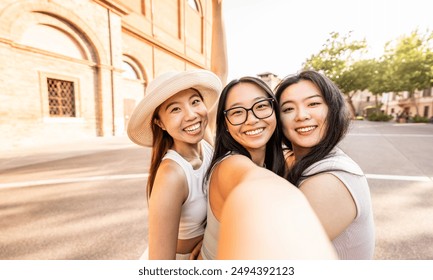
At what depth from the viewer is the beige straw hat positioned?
1.18 metres

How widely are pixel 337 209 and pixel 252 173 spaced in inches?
14.1

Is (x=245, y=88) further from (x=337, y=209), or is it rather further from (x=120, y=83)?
(x=120, y=83)

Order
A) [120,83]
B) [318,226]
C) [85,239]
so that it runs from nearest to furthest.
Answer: [318,226] < [85,239] < [120,83]

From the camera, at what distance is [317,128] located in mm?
1165

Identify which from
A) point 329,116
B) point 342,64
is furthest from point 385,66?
point 329,116

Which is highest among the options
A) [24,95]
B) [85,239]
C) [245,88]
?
[24,95]

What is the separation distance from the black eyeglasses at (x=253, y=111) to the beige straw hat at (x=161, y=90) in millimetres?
280

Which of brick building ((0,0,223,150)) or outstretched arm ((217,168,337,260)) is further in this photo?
brick building ((0,0,223,150))

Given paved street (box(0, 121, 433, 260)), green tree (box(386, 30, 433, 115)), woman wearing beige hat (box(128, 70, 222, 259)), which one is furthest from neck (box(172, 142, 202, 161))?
green tree (box(386, 30, 433, 115))

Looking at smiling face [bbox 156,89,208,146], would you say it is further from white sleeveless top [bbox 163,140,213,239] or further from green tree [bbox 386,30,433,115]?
green tree [bbox 386,30,433,115]

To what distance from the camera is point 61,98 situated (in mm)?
8875

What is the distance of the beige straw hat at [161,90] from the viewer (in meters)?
1.18

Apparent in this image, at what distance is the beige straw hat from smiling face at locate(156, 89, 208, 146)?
61mm
